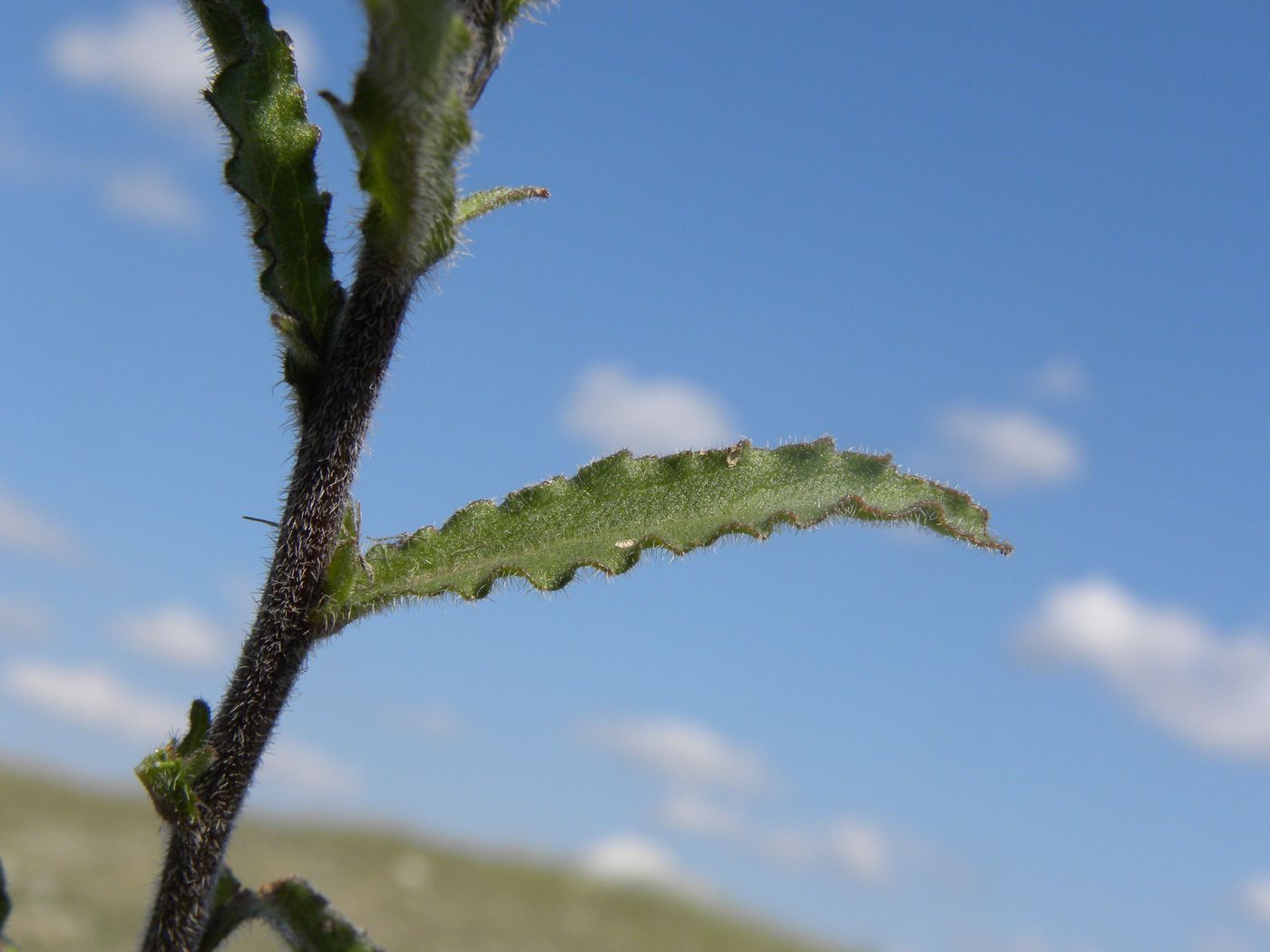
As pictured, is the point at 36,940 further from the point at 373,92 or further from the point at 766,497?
the point at 373,92

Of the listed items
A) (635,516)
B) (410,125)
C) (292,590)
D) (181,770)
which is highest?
(410,125)

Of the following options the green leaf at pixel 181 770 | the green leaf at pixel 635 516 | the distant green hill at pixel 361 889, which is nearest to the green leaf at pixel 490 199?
the green leaf at pixel 635 516

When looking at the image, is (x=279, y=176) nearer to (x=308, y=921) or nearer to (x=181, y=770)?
(x=181, y=770)

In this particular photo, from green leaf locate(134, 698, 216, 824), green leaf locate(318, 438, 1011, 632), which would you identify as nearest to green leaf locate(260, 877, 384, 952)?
green leaf locate(134, 698, 216, 824)

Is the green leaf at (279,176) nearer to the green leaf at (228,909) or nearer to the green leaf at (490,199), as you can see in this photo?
the green leaf at (490,199)

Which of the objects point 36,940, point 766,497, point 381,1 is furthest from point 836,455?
point 36,940

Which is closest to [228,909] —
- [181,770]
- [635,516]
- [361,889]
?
[181,770]
